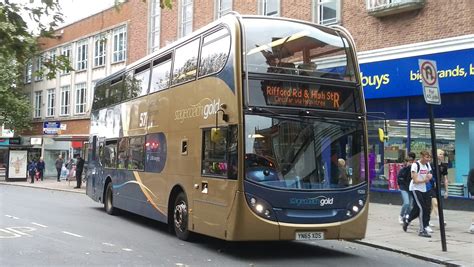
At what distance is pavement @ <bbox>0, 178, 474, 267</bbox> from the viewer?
9.17m

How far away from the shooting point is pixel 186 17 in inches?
1120

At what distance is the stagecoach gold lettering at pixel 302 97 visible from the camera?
345 inches

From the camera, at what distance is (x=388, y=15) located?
1795 cm

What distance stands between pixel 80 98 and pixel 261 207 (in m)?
36.8

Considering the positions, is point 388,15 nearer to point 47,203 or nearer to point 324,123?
point 324,123

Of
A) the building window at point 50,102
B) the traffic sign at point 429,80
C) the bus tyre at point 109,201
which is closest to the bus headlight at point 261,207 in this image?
the traffic sign at point 429,80

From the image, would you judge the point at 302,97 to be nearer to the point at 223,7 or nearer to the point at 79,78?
the point at 223,7

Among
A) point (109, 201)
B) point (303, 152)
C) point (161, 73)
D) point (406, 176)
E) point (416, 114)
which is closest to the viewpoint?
point (303, 152)

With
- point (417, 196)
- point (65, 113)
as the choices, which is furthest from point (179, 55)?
point (65, 113)

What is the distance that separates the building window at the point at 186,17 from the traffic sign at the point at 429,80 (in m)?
19.4

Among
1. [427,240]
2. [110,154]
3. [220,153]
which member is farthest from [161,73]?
[427,240]

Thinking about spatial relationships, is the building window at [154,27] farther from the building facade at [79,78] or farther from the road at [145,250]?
the road at [145,250]

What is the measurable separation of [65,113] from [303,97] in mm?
38873

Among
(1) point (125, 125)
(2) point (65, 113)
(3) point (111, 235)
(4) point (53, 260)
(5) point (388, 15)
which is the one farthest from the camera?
(2) point (65, 113)
